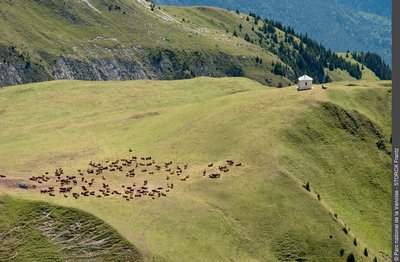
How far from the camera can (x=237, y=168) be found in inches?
4407

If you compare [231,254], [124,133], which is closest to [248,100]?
[124,133]

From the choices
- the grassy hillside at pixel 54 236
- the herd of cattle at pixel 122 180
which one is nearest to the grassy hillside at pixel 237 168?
the herd of cattle at pixel 122 180

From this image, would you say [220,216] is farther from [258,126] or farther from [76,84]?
[76,84]

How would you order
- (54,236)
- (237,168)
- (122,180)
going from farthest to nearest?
1. (237,168)
2. (122,180)
3. (54,236)

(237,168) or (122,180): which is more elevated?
(122,180)

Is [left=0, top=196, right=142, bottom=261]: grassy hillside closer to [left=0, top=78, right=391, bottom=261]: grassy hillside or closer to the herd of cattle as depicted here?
[left=0, top=78, right=391, bottom=261]: grassy hillside

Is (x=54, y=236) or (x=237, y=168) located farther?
(x=237, y=168)

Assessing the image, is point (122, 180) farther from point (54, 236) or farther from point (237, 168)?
point (54, 236)

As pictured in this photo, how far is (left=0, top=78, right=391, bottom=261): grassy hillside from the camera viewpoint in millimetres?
93625

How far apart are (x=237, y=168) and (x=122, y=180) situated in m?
20.9

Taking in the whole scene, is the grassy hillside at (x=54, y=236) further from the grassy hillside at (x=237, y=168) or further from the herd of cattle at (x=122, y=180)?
the herd of cattle at (x=122, y=180)

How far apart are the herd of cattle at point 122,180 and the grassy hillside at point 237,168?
772 mm

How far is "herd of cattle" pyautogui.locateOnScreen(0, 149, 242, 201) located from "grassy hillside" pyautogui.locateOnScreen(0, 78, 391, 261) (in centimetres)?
77

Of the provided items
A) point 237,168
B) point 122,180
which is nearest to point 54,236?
point 122,180
